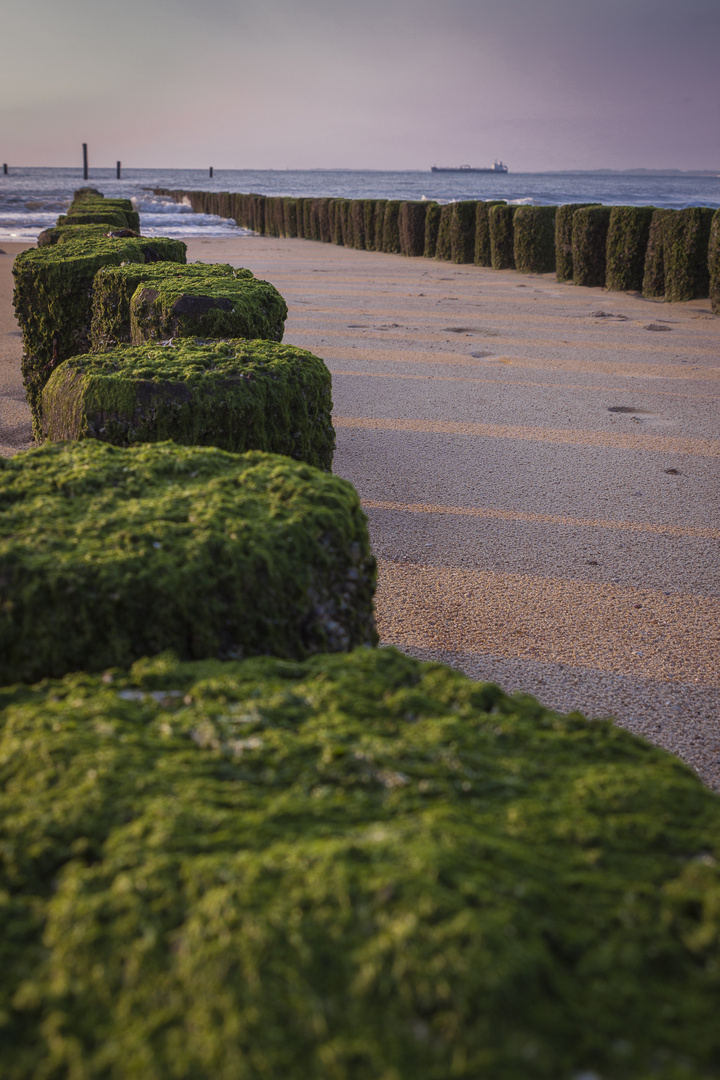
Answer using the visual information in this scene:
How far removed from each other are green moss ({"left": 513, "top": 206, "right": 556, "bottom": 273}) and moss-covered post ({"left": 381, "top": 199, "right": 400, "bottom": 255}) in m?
5.14

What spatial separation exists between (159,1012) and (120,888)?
14 centimetres

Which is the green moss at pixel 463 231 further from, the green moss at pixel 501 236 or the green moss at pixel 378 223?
the green moss at pixel 378 223

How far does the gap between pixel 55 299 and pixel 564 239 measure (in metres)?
10.1

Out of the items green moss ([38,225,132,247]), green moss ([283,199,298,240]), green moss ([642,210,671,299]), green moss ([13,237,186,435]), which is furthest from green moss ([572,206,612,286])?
green moss ([283,199,298,240])

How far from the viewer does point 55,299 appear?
484 cm

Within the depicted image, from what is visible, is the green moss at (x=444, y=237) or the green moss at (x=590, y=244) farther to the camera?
the green moss at (x=444, y=237)

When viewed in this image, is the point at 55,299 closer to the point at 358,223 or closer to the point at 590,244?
the point at 590,244

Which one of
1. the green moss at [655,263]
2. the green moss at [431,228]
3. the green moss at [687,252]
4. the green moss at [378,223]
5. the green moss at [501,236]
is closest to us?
the green moss at [687,252]

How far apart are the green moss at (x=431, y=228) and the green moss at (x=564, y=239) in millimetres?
4816

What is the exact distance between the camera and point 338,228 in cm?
2230

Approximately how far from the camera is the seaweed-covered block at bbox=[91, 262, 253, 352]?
4.03 meters

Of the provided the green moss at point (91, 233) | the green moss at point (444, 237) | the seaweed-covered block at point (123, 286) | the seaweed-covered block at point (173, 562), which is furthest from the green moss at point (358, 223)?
the seaweed-covered block at point (173, 562)

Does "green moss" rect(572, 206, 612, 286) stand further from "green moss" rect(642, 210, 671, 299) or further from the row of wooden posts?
"green moss" rect(642, 210, 671, 299)

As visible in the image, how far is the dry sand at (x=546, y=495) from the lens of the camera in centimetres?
275
